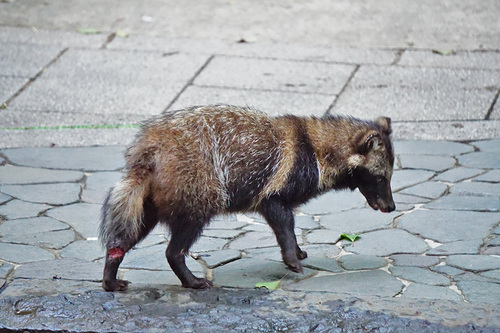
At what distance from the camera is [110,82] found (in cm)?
825

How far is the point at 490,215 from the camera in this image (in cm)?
551

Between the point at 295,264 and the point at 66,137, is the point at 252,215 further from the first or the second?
the point at 66,137

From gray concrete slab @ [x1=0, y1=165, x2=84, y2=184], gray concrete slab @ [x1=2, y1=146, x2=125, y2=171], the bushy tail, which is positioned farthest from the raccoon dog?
gray concrete slab @ [x1=2, y1=146, x2=125, y2=171]

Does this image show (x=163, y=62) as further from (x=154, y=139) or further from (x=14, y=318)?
(x=14, y=318)

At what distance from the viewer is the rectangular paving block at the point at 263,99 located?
24.6 feet

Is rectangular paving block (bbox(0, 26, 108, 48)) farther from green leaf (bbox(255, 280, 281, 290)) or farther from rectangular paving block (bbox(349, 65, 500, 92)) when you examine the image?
green leaf (bbox(255, 280, 281, 290))

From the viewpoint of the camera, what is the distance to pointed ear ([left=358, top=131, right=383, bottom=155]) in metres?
4.86

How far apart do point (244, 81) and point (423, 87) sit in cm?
185

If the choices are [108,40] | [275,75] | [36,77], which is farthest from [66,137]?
[108,40]

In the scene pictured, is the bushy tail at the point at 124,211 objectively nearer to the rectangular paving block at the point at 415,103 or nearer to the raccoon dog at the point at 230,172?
the raccoon dog at the point at 230,172

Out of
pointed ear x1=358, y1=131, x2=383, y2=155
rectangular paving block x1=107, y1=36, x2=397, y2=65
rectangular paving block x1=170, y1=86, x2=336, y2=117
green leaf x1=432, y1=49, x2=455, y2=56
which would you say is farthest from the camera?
green leaf x1=432, y1=49, x2=455, y2=56

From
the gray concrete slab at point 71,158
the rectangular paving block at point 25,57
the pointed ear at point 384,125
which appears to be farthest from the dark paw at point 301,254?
the rectangular paving block at point 25,57

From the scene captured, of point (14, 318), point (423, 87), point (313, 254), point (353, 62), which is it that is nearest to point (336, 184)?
point (313, 254)

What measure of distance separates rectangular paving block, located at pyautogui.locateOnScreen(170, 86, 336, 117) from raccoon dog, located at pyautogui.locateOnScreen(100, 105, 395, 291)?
2312mm
